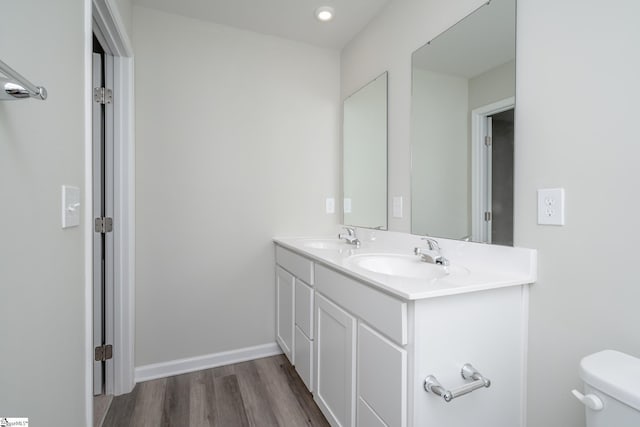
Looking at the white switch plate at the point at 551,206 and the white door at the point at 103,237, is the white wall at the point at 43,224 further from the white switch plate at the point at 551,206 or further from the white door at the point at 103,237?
the white switch plate at the point at 551,206

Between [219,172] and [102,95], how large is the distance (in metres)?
0.79

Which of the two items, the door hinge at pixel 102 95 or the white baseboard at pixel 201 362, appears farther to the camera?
the white baseboard at pixel 201 362

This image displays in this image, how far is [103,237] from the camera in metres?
1.79

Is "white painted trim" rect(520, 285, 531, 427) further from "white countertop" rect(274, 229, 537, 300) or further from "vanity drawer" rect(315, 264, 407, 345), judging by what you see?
"vanity drawer" rect(315, 264, 407, 345)

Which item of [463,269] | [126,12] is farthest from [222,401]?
[126,12]

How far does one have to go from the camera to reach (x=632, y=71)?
0.85 metres

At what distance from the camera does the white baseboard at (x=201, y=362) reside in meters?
1.96

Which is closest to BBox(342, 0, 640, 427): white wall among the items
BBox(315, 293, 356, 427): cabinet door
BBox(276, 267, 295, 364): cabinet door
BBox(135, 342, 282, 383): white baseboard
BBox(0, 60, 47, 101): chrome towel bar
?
BBox(315, 293, 356, 427): cabinet door

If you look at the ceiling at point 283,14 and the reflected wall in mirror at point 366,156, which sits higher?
the ceiling at point 283,14

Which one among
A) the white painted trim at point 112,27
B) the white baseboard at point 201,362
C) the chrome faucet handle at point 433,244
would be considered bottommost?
the white baseboard at point 201,362

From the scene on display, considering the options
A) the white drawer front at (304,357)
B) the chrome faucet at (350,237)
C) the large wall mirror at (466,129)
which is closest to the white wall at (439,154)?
the large wall mirror at (466,129)

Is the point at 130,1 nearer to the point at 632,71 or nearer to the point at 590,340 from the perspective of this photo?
the point at 632,71

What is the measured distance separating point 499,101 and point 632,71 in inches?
16.5

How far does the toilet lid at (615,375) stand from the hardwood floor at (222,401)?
4.12ft
